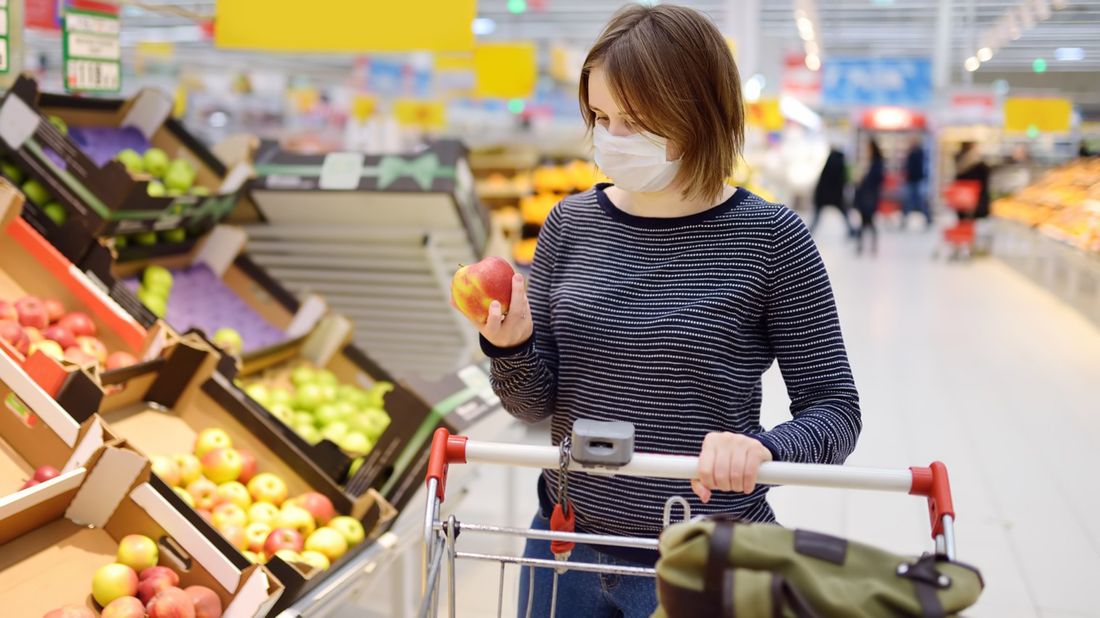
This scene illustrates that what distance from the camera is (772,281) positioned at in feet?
4.90

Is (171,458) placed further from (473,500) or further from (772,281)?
(473,500)

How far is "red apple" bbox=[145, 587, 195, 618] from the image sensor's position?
197 centimetres

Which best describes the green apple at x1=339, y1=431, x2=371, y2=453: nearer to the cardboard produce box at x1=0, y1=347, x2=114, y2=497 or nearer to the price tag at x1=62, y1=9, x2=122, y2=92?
the cardboard produce box at x1=0, y1=347, x2=114, y2=497

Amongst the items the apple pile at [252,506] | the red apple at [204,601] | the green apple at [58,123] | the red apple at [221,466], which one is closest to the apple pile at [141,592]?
the red apple at [204,601]

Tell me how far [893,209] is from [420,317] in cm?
1934

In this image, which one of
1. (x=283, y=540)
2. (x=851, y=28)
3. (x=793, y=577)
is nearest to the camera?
(x=793, y=577)

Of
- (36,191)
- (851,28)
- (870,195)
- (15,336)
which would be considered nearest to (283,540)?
(15,336)

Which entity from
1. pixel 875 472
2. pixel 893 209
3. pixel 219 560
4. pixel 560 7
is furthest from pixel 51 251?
pixel 893 209

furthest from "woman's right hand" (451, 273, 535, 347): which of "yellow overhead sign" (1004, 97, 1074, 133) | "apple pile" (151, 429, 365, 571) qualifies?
"yellow overhead sign" (1004, 97, 1074, 133)

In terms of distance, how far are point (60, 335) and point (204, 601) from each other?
3.56 feet

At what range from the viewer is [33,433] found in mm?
2242

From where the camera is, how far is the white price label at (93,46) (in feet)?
11.4

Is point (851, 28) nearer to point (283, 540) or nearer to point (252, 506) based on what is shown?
point (252, 506)

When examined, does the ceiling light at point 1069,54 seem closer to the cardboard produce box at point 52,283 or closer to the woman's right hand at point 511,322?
the cardboard produce box at point 52,283
